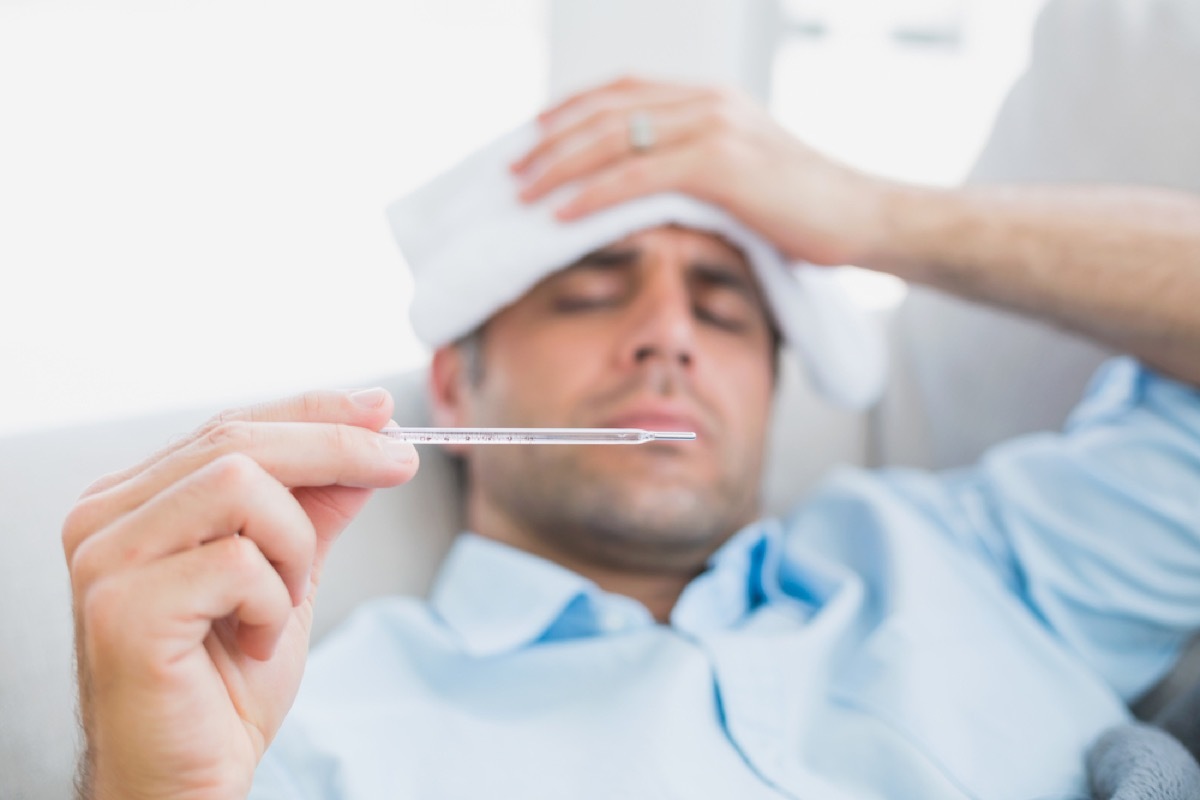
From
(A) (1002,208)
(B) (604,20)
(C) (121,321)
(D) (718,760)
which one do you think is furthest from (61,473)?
(B) (604,20)

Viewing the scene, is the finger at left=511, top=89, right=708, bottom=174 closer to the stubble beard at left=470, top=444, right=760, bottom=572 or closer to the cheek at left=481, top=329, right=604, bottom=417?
the cheek at left=481, top=329, right=604, bottom=417

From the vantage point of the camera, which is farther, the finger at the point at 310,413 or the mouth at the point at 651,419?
the mouth at the point at 651,419

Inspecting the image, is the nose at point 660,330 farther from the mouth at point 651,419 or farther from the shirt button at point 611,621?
the shirt button at point 611,621

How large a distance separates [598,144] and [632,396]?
0.75ft

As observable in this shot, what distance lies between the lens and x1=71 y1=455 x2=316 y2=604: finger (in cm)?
42

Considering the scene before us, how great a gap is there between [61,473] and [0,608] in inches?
4.0

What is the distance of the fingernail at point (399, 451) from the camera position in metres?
0.45

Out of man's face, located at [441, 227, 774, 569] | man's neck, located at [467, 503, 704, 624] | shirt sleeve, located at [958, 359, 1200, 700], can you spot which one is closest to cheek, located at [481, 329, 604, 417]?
man's face, located at [441, 227, 774, 569]

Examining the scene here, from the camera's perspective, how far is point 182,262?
1030 millimetres

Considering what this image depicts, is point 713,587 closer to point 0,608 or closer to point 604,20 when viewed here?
point 0,608

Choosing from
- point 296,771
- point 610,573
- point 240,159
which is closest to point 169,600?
point 296,771

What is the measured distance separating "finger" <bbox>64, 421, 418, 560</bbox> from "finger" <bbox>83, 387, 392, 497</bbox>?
1 cm

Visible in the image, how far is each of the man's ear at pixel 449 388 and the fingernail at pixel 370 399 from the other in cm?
51

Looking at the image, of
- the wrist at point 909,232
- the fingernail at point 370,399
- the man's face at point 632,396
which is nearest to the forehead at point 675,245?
the man's face at point 632,396
